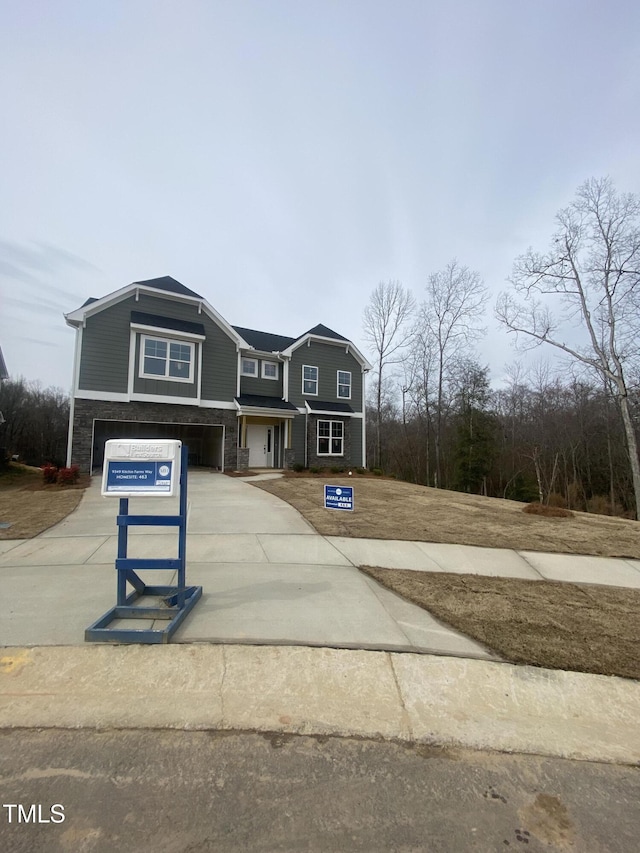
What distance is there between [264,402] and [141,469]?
15627mm

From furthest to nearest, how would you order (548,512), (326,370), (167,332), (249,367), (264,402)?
(326,370) → (249,367) → (264,402) → (167,332) → (548,512)

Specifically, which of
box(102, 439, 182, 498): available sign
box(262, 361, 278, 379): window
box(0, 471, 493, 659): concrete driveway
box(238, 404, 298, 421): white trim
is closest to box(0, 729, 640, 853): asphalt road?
box(0, 471, 493, 659): concrete driveway

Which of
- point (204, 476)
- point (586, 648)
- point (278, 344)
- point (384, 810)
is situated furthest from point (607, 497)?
point (384, 810)

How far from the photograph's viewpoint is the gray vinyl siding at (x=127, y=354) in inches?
600

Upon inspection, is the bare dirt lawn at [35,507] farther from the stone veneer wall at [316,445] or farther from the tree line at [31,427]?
the tree line at [31,427]

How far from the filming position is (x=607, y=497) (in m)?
25.0

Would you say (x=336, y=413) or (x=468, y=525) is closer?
(x=468, y=525)

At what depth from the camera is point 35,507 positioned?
948 centimetres

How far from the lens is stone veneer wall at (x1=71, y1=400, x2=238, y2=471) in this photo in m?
14.9

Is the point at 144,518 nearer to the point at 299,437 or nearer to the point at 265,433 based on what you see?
the point at 299,437

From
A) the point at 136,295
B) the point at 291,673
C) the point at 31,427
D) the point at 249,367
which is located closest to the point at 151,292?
the point at 136,295

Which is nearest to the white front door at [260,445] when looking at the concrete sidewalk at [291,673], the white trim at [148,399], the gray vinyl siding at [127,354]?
the white trim at [148,399]

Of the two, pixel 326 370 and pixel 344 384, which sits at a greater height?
pixel 326 370

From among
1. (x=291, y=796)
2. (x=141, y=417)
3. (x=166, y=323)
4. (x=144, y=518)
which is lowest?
(x=291, y=796)
